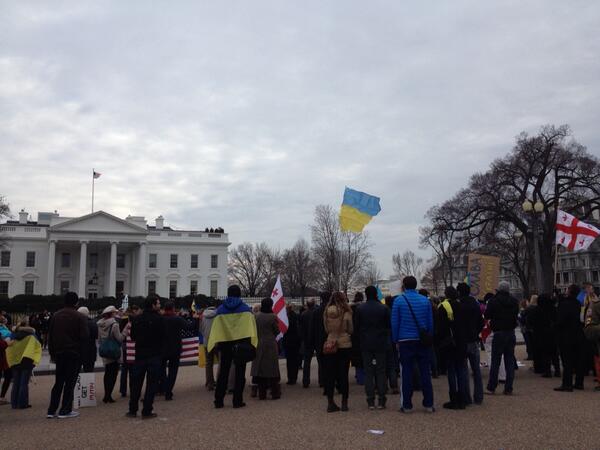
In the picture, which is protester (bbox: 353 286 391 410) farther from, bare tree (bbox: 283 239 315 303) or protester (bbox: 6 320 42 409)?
bare tree (bbox: 283 239 315 303)

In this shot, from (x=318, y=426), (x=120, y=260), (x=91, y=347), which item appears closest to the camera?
(x=318, y=426)

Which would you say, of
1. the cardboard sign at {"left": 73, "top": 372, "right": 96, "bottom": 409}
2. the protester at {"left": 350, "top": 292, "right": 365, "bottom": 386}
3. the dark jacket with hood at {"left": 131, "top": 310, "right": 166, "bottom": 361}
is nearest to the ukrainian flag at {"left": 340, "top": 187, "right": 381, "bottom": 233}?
the protester at {"left": 350, "top": 292, "right": 365, "bottom": 386}

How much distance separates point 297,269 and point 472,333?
7871 cm

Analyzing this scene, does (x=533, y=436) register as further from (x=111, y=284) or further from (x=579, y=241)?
(x=111, y=284)

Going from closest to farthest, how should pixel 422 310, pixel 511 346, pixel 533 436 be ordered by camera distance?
pixel 533 436, pixel 422 310, pixel 511 346

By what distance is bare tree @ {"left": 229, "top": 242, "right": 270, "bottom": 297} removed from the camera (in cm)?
9488

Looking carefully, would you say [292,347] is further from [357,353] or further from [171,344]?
[171,344]

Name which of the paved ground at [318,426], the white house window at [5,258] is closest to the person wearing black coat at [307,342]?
the paved ground at [318,426]

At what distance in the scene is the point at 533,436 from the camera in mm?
6273

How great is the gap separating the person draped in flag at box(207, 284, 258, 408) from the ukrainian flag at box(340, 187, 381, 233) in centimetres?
476

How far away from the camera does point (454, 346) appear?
27.1ft

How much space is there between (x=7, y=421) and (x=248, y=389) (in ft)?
15.1

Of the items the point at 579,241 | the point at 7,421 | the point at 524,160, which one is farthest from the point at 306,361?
the point at 524,160

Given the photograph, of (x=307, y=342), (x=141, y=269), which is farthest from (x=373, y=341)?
(x=141, y=269)
